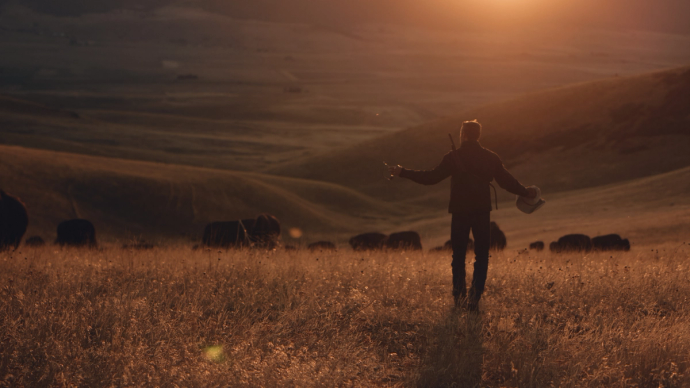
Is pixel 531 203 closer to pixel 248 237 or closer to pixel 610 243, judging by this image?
pixel 248 237

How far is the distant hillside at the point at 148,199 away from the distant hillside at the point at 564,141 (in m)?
13.9

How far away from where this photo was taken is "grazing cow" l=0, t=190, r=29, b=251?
57.5 feet

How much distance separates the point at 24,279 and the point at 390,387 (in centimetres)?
512

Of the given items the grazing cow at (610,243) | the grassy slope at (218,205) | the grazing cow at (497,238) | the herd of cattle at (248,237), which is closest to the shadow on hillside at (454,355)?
the herd of cattle at (248,237)

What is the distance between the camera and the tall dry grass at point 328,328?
5789mm

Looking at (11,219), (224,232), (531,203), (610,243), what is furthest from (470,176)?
(11,219)

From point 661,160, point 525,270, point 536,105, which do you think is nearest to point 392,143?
point 536,105

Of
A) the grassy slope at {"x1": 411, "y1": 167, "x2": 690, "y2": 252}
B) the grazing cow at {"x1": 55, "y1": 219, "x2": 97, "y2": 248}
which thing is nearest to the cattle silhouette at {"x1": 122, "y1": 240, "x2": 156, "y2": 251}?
the grazing cow at {"x1": 55, "y1": 219, "x2": 97, "y2": 248}

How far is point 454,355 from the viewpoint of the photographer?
241 inches

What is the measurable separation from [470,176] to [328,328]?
2.38 meters

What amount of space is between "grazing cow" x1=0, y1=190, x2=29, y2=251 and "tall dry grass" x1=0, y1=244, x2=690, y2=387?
9.01m

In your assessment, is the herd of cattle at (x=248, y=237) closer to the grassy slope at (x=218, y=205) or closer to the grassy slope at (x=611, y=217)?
the grassy slope at (x=611, y=217)

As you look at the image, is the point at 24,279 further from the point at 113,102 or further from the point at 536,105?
the point at 113,102

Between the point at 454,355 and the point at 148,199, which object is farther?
the point at 148,199
